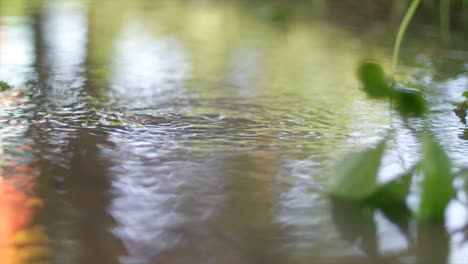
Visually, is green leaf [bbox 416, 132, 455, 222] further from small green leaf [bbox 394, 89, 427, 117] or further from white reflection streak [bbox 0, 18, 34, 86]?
white reflection streak [bbox 0, 18, 34, 86]

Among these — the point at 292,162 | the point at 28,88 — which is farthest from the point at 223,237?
the point at 28,88

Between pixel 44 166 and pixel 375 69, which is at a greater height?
pixel 375 69

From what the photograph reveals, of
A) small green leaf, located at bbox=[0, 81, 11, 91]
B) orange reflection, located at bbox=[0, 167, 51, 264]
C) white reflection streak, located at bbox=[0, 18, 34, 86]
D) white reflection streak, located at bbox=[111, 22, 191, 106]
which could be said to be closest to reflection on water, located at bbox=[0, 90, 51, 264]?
orange reflection, located at bbox=[0, 167, 51, 264]

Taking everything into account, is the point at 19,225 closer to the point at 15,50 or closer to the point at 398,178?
the point at 398,178

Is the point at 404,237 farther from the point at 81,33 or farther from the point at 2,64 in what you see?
the point at 81,33

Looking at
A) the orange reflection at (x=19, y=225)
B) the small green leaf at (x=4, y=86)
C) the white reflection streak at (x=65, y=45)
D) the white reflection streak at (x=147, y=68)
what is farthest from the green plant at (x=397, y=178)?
the small green leaf at (x=4, y=86)

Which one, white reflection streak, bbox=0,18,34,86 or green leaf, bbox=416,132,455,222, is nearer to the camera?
green leaf, bbox=416,132,455,222

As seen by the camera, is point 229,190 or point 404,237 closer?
point 404,237
